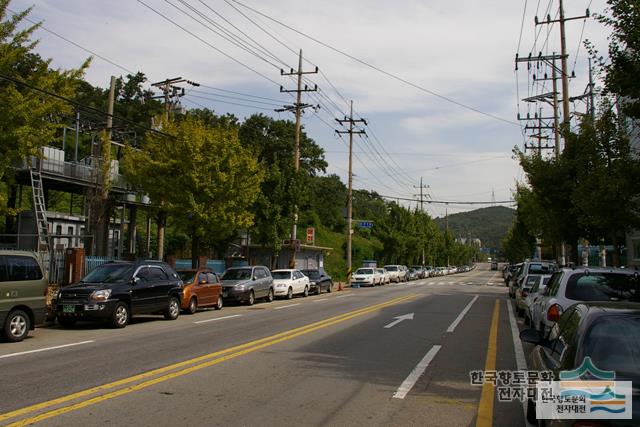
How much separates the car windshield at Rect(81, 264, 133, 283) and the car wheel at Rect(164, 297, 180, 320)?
1.71m

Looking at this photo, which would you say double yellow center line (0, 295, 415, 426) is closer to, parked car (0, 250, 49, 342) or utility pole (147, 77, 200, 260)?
parked car (0, 250, 49, 342)

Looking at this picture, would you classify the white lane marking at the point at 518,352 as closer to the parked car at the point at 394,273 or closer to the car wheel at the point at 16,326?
the car wheel at the point at 16,326

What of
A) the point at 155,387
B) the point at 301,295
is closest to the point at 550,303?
the point at 155,387

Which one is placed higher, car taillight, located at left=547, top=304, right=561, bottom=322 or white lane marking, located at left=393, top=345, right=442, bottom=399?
car taillight, located at left=547, top=304, right=561, bottom=322

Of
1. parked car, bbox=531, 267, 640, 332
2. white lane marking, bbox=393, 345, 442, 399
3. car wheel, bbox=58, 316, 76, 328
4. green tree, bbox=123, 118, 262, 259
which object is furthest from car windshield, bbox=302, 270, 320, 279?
parked car, bbox=531, 267, 640, 332

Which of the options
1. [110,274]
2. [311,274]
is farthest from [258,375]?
[311,274]

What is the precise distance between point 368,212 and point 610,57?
332 feet

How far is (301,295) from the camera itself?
31.6 meters

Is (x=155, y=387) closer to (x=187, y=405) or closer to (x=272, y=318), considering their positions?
(x=187, y=405)

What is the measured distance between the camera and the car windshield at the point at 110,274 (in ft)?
51.3

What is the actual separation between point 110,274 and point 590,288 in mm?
12093

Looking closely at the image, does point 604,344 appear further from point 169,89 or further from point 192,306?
point 169,89

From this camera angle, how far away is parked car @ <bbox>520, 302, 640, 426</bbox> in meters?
4.04

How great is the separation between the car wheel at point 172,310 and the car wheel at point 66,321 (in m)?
2.79
